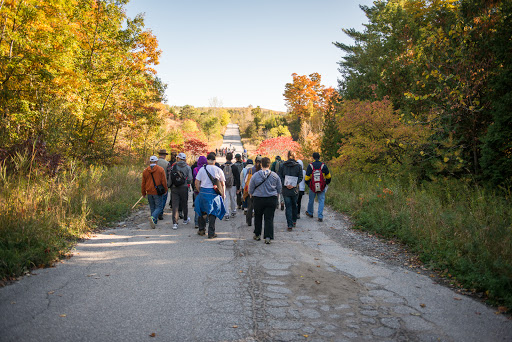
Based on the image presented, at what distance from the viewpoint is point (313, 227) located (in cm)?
894

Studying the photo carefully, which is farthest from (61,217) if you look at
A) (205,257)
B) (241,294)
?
(241,294)

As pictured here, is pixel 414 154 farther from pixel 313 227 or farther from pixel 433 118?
pixel 313 227

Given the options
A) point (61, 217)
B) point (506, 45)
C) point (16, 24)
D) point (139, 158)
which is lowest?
point (61, 217)

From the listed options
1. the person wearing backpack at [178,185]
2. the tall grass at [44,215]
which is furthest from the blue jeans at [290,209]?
the tall grass at [44,215]

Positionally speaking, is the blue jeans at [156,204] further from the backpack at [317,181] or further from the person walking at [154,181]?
the backpack at [317,181]

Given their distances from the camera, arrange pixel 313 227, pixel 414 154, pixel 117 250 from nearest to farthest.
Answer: pixel 117 250, pixel 313 227, pixel 414 154

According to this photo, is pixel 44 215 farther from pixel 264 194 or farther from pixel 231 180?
pixel 231 180

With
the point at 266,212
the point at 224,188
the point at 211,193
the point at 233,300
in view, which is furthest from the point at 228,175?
the point at 233,300

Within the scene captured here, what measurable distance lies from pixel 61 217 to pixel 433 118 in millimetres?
10608

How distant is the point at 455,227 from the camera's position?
616 centimetres

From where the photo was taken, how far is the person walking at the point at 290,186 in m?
8.51

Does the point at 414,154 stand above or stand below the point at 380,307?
above

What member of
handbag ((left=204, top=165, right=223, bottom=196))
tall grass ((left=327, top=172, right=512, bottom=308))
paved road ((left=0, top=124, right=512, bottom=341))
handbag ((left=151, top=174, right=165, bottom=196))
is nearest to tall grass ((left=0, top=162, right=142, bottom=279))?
paved road ((left=0, top=124, right=512, bottom=341))

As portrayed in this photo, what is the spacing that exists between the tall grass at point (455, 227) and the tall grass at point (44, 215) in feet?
22.4
